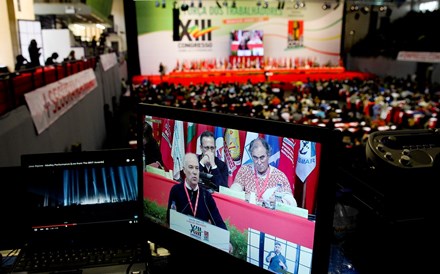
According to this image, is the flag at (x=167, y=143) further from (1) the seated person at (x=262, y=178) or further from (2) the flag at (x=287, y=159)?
(2) the flag at (x=287, y=159)

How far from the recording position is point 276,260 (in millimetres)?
1093

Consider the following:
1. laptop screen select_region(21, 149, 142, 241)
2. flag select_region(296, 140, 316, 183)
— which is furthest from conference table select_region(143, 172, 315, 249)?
laptop screen select_region(21, 149, 142, 241)

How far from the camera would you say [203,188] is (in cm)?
123

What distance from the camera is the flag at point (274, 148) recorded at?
104 cm

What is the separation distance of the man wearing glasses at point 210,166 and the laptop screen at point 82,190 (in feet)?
1.11

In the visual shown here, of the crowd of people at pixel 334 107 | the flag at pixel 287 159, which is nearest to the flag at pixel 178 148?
the flag at pixel 287 159

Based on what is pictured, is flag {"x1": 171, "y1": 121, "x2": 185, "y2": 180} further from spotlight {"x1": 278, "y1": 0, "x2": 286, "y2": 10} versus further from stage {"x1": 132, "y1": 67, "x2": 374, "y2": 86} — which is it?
spotlight {"x1": 278, "y1": 0, "x2": 286, "y2": 10}

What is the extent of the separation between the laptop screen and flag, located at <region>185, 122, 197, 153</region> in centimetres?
29

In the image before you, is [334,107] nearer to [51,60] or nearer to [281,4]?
[51,60]

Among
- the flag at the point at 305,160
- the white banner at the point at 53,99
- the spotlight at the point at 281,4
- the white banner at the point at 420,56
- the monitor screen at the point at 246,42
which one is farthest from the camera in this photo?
the monitor screen at the point at 246,42

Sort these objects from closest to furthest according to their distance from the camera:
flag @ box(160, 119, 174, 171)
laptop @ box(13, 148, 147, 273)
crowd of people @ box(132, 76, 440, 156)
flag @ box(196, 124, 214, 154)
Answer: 1. flag @ box(196, 124, 214, 154)
2. flag @ box(160, 119, 174, 171)
3. laptop @ box(13, 148, 147, 273)
4. crowd of people @ box(132, 76, 440, 156)

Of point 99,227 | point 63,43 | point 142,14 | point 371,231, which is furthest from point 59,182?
point 142,14

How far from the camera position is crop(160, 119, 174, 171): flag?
1.29m

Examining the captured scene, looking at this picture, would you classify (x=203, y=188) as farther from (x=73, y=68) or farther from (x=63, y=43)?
(x=63, y=43)
